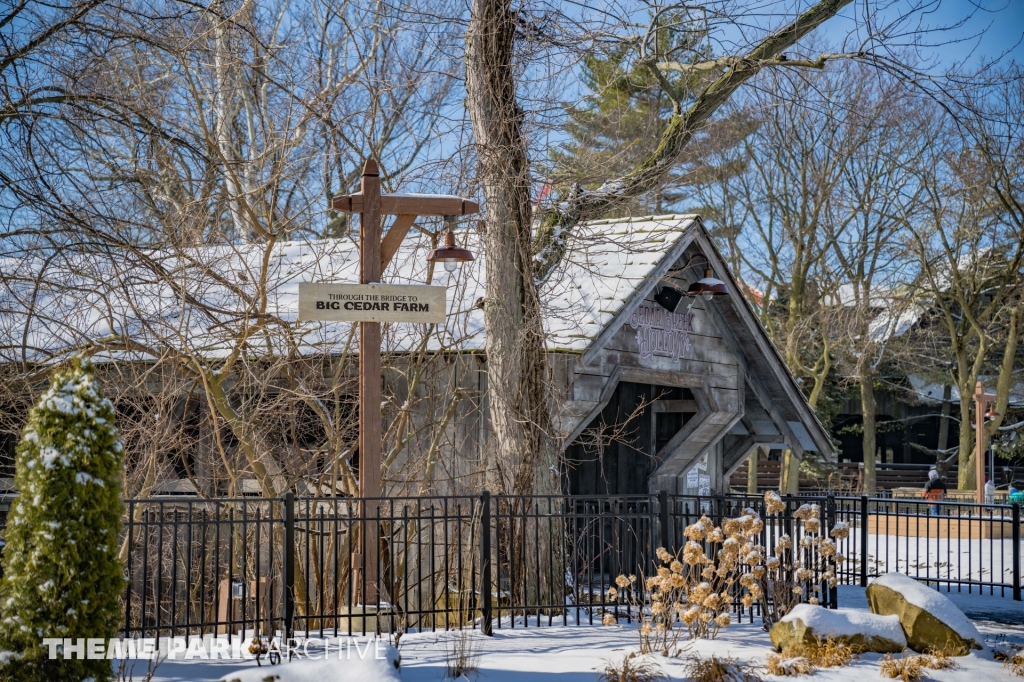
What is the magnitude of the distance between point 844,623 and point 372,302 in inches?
176

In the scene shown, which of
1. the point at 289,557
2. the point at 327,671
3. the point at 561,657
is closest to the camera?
the point at 327,671

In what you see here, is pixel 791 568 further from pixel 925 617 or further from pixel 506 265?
pixel 506 265

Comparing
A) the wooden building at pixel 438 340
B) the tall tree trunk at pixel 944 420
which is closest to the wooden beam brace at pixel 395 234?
the wooden building at pixel 438 340

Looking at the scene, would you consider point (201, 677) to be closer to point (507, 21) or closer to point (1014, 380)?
point (507, 21)

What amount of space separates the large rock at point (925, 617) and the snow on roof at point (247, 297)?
13.9 ft

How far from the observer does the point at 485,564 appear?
30.4 ft

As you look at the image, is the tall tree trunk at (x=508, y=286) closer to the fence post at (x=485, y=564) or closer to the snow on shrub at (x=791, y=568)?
the fence post at (x=485, y=564)

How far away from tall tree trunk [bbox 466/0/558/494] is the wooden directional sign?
244cm

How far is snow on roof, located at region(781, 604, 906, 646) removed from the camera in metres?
8.42

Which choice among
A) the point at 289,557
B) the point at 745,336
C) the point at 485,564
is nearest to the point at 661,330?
the point at 745,336

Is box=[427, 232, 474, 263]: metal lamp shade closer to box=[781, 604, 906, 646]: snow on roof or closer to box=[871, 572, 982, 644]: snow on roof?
box=[781, 604, 906, 646]: snow on roof

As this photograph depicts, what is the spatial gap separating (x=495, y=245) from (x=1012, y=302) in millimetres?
20624

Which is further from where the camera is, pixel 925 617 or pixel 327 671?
pixel 925 617

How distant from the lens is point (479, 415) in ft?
41.9
